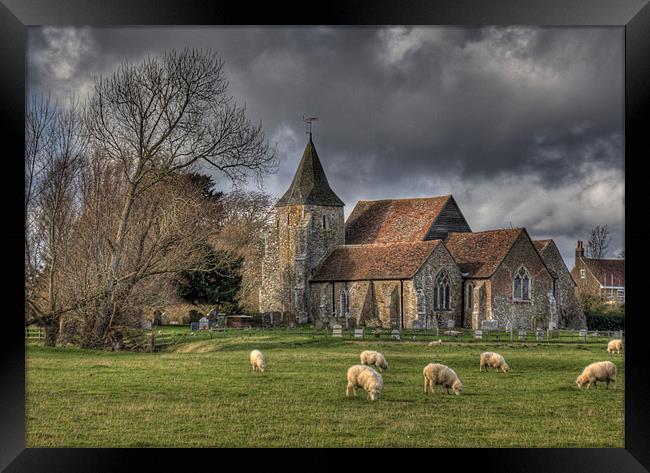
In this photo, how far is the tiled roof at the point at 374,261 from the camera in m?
42.8

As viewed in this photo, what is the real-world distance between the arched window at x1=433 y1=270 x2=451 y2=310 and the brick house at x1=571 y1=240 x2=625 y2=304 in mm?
5872

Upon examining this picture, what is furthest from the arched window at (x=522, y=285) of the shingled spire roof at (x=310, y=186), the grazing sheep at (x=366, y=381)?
the grazing sheep at (x=366, y=381)

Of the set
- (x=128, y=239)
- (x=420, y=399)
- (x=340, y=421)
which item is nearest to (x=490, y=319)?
(x=128, y=239)

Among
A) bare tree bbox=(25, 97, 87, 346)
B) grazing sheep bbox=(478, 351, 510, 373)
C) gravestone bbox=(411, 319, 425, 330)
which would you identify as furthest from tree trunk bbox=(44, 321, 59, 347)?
gravestone bbox=(411, 319, 425, 330)

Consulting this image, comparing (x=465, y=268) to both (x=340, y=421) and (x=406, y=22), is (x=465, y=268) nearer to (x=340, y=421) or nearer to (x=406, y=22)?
(x=340, y=421)

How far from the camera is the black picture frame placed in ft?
31.6

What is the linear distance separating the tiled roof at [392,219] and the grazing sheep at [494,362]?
25.5 m

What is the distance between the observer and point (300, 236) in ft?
164

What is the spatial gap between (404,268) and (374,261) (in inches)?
97.2

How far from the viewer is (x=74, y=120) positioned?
25.6 metres

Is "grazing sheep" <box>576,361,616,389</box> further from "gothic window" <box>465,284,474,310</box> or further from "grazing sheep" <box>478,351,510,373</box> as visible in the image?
"gothic window" <box>465,284,474,310</box>

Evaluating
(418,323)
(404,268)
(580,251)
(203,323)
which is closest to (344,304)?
(404,268)

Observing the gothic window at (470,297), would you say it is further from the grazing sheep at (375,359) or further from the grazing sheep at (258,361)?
the grazing sheep at (258,361)
